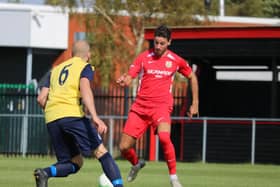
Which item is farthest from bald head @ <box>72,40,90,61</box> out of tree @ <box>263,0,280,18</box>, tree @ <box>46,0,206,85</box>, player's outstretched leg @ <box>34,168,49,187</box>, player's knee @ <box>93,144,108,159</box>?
tree @ <box>263,0,280,18</box>

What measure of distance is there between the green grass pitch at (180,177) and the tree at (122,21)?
11.8 meters

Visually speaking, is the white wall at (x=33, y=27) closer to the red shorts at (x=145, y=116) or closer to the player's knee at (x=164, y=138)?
the red shorts at (x=145, y=116)

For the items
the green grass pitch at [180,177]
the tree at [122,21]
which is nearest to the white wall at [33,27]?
the tree at [122,21]

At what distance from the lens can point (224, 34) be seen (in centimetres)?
2645

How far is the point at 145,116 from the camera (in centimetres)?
1489

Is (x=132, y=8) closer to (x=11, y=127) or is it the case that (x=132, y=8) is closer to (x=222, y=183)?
(x=11, y=127)

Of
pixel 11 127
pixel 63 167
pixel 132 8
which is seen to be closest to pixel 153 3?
pixel 132 8

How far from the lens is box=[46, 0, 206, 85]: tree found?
113 feet

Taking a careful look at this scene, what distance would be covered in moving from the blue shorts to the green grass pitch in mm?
3243

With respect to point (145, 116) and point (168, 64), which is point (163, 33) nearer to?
point (168, 64)

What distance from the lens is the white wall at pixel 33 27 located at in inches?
1559

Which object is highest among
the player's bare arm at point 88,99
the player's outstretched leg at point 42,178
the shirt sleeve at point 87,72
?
the shirt sleeve at point 87,72

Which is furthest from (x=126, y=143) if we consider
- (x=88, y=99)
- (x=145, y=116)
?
(x=88, y=99)

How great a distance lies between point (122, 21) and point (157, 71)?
70.1 feet
